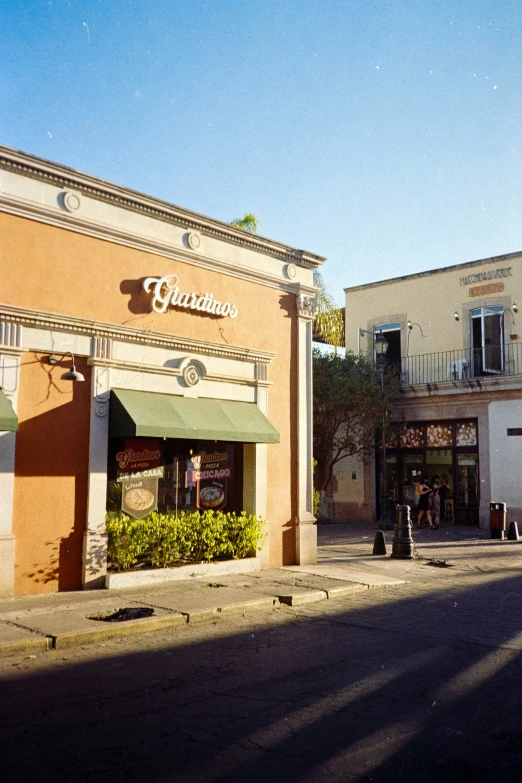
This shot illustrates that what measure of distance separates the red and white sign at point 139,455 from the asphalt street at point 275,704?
3657 millimetres

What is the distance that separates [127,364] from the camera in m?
11.6

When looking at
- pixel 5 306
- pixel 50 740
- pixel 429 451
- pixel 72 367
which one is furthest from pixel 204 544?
pixel 429 451

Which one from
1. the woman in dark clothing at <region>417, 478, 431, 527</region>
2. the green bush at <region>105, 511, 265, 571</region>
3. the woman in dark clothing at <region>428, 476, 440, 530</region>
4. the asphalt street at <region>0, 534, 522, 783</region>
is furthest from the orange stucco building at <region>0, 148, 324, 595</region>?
the woman in dark clothing at <region>428, 476, 440, 530</region>

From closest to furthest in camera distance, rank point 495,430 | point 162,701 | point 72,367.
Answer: point 162,701
point 72,367
point 495,430

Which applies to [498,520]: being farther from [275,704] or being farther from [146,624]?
[275,704]

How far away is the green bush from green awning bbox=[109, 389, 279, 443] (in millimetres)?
1524

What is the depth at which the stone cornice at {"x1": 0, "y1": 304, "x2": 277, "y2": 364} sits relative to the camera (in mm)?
10297

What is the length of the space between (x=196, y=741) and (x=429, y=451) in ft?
70.4

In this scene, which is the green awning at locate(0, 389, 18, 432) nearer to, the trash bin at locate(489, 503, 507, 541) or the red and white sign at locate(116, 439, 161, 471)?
the red and white sign at locate(116, 439, 161, 471)

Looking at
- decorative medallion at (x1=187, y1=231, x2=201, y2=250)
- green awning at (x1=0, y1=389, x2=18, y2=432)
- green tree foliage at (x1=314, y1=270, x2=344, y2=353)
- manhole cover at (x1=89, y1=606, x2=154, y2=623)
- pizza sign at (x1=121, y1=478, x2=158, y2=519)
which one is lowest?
manhole cover at (x1=89, y1=606, x2=154, y2=623)

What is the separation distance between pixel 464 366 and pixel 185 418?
608 inches

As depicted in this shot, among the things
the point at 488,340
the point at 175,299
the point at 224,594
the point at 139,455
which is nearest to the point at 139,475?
the point at 139,455

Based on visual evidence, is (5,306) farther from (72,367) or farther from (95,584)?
(95,584)

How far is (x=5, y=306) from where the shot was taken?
10.1 metres
